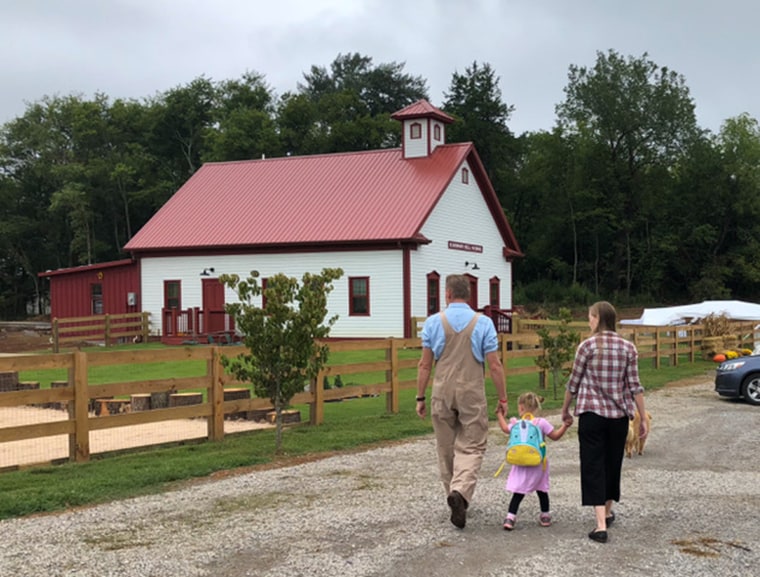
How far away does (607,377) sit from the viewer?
6105mm

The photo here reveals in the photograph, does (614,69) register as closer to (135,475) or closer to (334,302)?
(334,302)

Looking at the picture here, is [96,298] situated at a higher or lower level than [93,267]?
lower

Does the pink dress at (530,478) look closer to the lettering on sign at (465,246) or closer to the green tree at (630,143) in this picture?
the lettering on sign at (465,246)

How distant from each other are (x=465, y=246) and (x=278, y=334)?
22687 mm

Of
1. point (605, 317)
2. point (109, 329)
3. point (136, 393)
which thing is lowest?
point (136, 393)

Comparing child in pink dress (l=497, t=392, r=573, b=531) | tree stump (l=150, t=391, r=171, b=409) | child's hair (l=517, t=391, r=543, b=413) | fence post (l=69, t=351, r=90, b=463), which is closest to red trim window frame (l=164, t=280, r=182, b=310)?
tree stump (l=150, t=391, r=171, b=409)

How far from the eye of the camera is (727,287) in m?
55.9

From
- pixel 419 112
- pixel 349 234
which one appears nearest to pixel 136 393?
pixel 349 234

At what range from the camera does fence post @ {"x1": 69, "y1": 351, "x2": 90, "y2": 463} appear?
354 inches

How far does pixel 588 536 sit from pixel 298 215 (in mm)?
25756

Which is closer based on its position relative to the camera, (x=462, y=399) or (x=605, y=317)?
(x=605, y=317)

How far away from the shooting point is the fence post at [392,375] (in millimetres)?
12898

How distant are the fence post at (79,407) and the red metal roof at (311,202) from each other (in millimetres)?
19366

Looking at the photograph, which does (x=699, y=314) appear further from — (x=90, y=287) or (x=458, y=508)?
(x=458, y=508)
